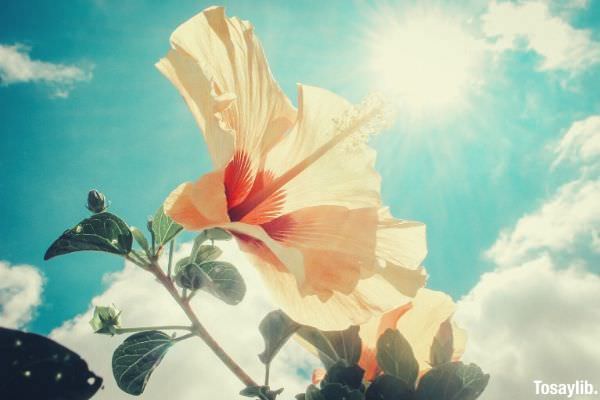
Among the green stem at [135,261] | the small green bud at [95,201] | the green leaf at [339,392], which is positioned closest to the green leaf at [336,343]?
the green leaf at [339,392]

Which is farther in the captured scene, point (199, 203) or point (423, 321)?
point (423, 321)

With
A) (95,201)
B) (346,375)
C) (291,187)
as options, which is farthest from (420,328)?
(95,201)

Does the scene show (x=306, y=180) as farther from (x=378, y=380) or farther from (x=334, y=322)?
(x=378, y=380)

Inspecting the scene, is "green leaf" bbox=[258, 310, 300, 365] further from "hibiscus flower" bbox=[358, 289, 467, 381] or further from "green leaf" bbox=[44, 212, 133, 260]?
"green leaf" bbox=[44, 212, 133, 260]

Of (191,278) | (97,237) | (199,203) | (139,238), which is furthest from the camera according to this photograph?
(139,238)

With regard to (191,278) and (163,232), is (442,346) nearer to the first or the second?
(191,278)

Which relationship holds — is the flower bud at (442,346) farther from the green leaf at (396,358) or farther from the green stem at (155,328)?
the green stem at (155,328)
